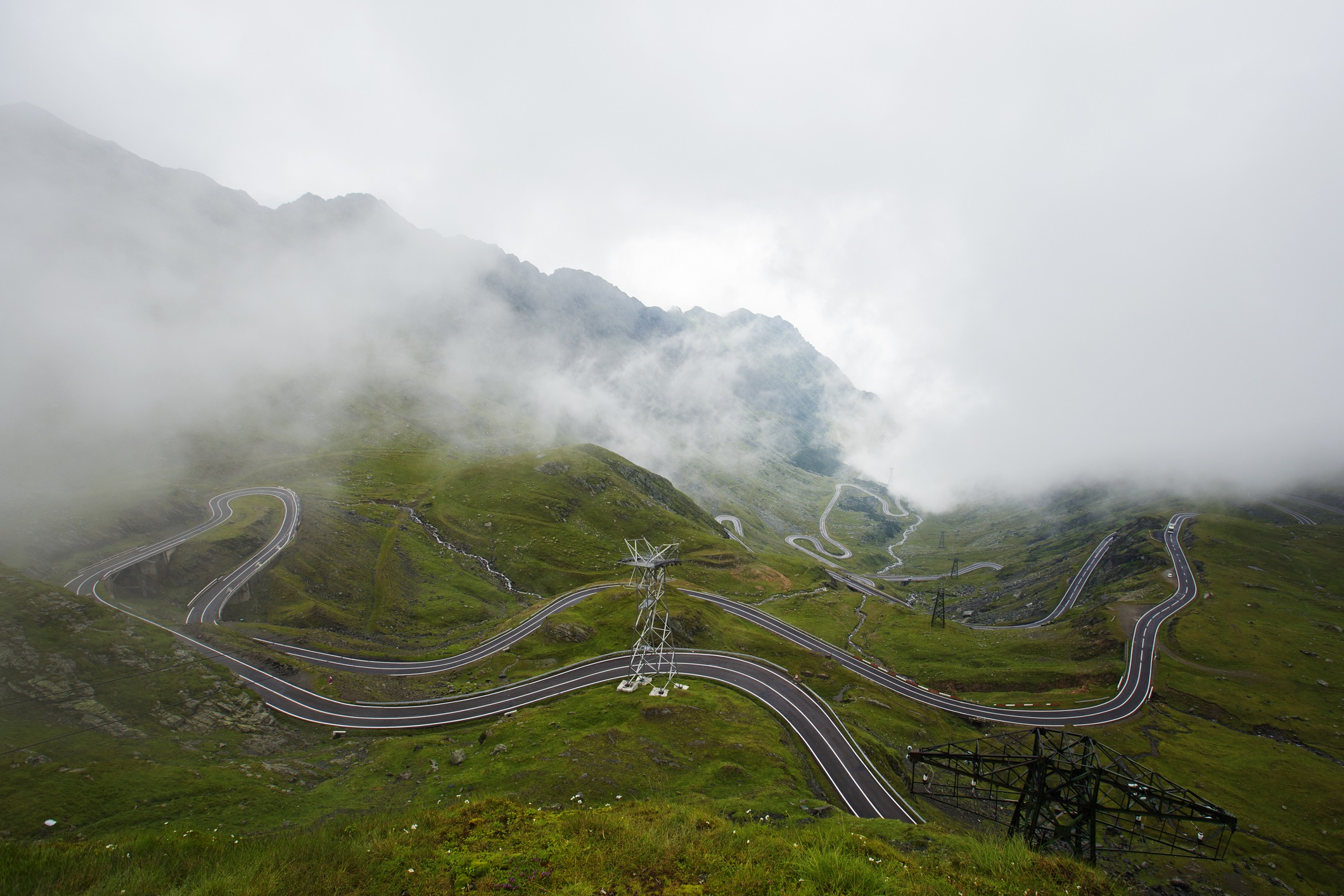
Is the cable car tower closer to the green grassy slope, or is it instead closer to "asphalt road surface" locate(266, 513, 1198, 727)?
"asphalt road surface" locate(266, 513, 1198, 727)

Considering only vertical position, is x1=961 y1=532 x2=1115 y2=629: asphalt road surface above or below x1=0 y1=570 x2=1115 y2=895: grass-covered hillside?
above

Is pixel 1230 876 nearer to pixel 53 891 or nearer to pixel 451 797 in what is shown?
pixel 451 797

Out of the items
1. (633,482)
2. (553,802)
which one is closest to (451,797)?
(553,802)

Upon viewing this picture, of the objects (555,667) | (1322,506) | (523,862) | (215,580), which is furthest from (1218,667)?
(1322,506)

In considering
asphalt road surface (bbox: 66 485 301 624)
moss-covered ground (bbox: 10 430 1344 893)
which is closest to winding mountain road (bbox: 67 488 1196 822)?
asphalt road surface (bbox: 66 485 301 624)

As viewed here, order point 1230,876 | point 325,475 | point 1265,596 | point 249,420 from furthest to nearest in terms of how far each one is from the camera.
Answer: point 249,420, point 325,475, point 1265,596, point 1230,876

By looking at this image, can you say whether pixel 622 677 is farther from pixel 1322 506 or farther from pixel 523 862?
pixel 1322 506

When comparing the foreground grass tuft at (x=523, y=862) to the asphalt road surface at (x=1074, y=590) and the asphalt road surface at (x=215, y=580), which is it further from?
the asphalt road surface at (x=1074, y=590)
